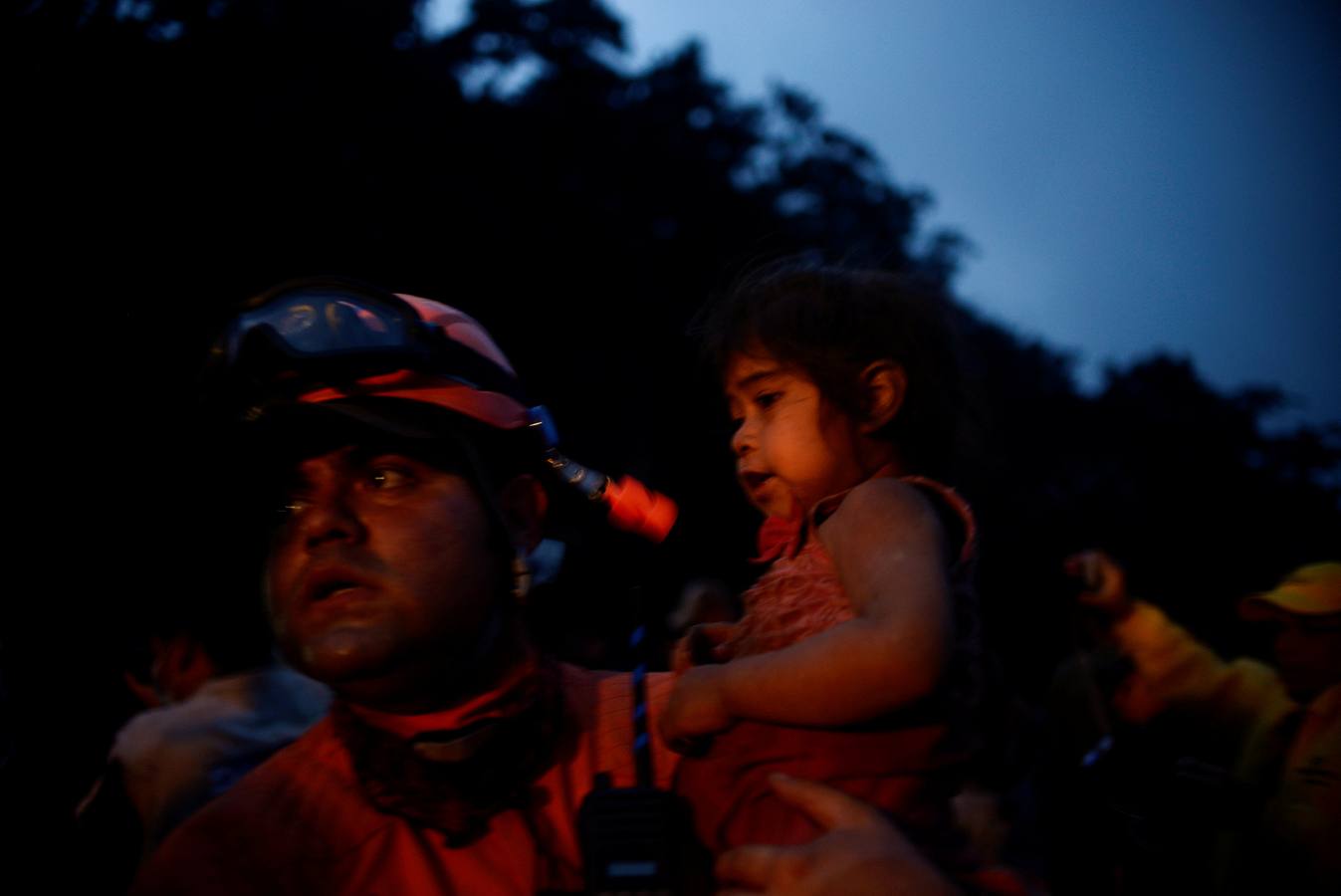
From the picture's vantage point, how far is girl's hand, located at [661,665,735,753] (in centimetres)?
176

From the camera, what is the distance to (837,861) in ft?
5.07

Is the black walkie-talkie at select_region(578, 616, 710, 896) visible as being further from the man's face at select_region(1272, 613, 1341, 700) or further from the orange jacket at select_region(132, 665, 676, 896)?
the man's face at select_region(1272, 613, 1341, 700)

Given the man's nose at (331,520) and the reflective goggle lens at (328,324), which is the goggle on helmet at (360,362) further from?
the man's nose at (331,520)

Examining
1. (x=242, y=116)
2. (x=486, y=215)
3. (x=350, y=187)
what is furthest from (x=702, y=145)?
(x=242, y=116)

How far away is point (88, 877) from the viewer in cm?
345

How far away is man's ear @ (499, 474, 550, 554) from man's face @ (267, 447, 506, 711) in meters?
0.19

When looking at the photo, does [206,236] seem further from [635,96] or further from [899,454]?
[635,96]

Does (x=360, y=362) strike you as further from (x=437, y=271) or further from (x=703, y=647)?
(x=437, y=271)

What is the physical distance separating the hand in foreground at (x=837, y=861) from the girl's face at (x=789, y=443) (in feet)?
2.22

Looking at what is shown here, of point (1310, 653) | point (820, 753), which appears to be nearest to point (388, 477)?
point (820, 753)

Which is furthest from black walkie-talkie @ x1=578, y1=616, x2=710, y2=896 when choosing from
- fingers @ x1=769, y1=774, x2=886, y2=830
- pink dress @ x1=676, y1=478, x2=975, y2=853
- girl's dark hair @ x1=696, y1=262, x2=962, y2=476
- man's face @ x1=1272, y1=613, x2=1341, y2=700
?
man's face @ x1=1272, y1=613, x2=1341, y2=700

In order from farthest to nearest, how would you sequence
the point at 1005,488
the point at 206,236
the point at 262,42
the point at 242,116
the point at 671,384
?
the point at 1005,488 < the point at 671,384 < the point at 262,42 < the point at 242,116 < the point at 206,236

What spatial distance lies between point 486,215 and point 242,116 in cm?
346

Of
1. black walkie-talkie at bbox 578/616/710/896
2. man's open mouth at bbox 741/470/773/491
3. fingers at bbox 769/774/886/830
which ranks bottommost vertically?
black walkie-talkie at bbox 578/616/710/896
